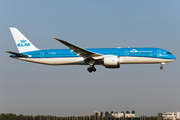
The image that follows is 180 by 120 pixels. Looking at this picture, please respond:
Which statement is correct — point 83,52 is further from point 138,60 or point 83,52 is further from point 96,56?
point 138,60

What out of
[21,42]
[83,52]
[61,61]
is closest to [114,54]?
[83,52]

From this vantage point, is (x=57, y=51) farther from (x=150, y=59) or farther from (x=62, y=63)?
(x=150, y=59)

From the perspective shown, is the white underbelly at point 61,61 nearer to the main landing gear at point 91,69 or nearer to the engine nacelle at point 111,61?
the main landing gear at point 91,69

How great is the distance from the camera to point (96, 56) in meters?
45.0

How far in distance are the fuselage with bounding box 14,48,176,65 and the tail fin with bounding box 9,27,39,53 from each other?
9.49ft

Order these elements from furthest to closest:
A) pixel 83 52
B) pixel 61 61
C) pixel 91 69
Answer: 1. pixel 91 69
2. pixel 61 61
3. pixel 83 52

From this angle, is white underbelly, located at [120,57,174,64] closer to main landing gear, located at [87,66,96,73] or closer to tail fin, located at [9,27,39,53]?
main landing gear, located at [87,66,96,73]

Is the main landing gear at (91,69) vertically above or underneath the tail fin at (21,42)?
underneath

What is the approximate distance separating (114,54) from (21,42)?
18416 millimetres

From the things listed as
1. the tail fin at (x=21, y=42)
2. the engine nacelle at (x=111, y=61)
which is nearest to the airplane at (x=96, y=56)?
the engine nacelle at (x=111, y=61)

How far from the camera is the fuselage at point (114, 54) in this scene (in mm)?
44531

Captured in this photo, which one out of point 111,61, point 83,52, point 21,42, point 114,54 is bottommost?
point 111,61

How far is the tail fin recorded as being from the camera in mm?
51122

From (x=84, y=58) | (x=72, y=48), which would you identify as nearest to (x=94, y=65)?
(x=84, y=58)
